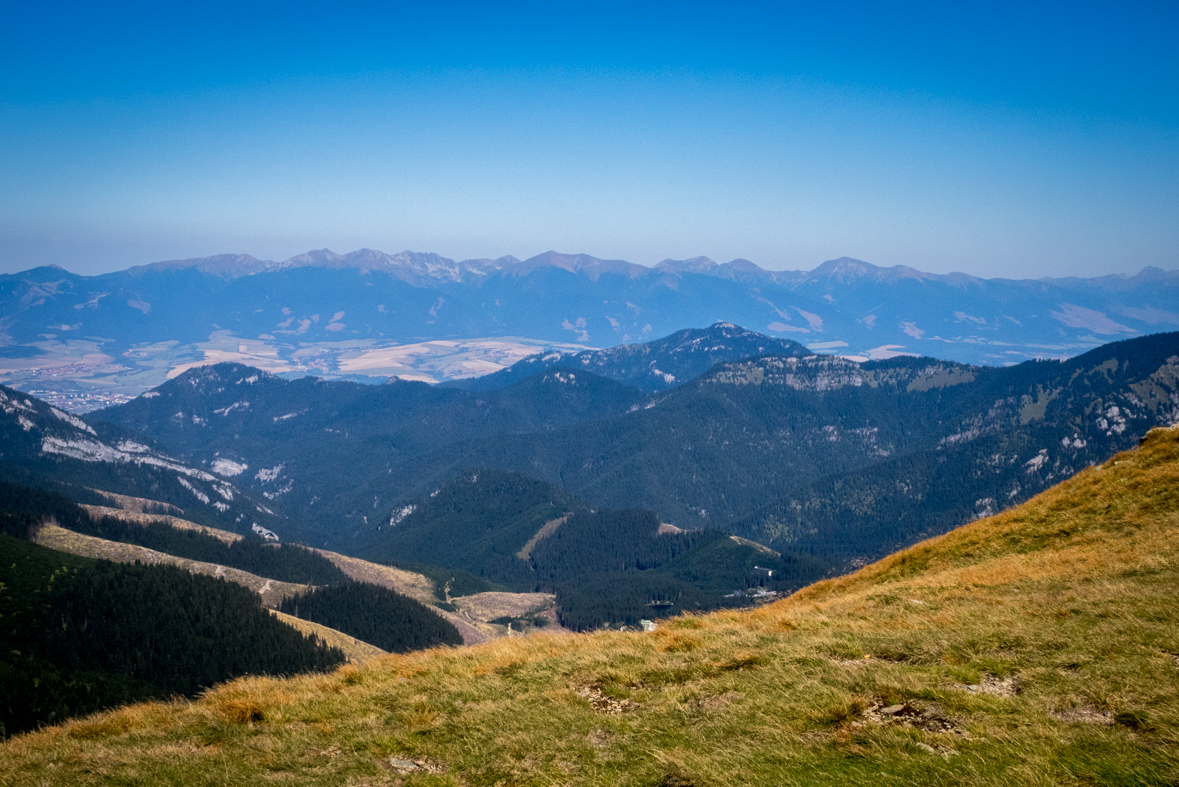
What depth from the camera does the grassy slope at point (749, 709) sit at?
13.1 m

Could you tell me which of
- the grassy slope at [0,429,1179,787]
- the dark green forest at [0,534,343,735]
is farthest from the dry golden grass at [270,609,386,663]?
the grassy slope at [0,429,1179,787]

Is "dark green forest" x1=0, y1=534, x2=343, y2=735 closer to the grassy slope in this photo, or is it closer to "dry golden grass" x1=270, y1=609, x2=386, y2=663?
"dry golden grass" x1=270, y1=609, x2=386, y2=663

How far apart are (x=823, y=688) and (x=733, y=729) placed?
2807 millimetres

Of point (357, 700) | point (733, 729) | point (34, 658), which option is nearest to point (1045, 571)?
point (733, 729)

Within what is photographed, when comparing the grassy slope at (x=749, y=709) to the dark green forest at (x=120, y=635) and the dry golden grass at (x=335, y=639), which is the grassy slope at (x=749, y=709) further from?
the dry golden grass at (x=335, y=639)

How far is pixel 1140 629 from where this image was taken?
1792 centimetres

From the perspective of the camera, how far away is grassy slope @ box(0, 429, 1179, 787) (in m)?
13.1

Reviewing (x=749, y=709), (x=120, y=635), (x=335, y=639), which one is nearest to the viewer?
(x=749, y=709)

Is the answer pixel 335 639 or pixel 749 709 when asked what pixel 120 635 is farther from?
pixel 749 709

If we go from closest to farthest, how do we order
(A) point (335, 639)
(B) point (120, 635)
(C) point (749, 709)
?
(C) point (749, 709), (B) point (120, 635), (A) point (335, 639)

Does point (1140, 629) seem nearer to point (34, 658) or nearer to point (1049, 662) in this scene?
point (1049, 662)

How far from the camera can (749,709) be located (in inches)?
648

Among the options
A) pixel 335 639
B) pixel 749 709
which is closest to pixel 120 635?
pixel 335 639

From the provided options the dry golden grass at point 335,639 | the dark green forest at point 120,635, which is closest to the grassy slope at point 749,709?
the dark green forest at point 120,635
